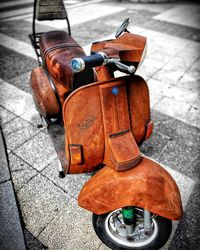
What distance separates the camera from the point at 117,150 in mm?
1642

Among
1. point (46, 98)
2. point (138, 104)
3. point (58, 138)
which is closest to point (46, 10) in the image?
point (46, 98)

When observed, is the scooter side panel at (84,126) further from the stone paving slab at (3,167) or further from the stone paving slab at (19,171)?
the stone paving slab at (3,167)

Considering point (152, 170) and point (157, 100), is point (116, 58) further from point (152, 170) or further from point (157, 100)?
point (157, 100)

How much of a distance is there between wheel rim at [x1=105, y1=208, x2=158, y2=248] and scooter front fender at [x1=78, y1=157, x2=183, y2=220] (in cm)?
40

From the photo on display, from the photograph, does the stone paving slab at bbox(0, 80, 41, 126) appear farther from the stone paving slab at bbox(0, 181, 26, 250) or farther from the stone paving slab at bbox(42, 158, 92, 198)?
the stone paving slab at bbox(0, 181, 26, 250)

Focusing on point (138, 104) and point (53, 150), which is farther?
point (53, 150)

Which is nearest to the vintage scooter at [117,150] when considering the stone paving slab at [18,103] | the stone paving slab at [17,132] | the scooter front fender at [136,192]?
the scooter front fender at [136,192]

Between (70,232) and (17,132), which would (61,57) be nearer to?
(17,132)

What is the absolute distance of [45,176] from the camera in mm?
2660

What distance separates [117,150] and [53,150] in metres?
1.57

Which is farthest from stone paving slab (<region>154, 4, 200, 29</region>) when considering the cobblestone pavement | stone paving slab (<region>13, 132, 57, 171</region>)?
stone paving slab (<region>13, 132, 57, 171</region>)

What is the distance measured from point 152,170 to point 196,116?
242 centimetres

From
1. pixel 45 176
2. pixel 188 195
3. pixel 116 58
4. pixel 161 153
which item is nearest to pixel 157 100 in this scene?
pixel 161 153

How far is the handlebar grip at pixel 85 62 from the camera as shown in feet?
4.08
